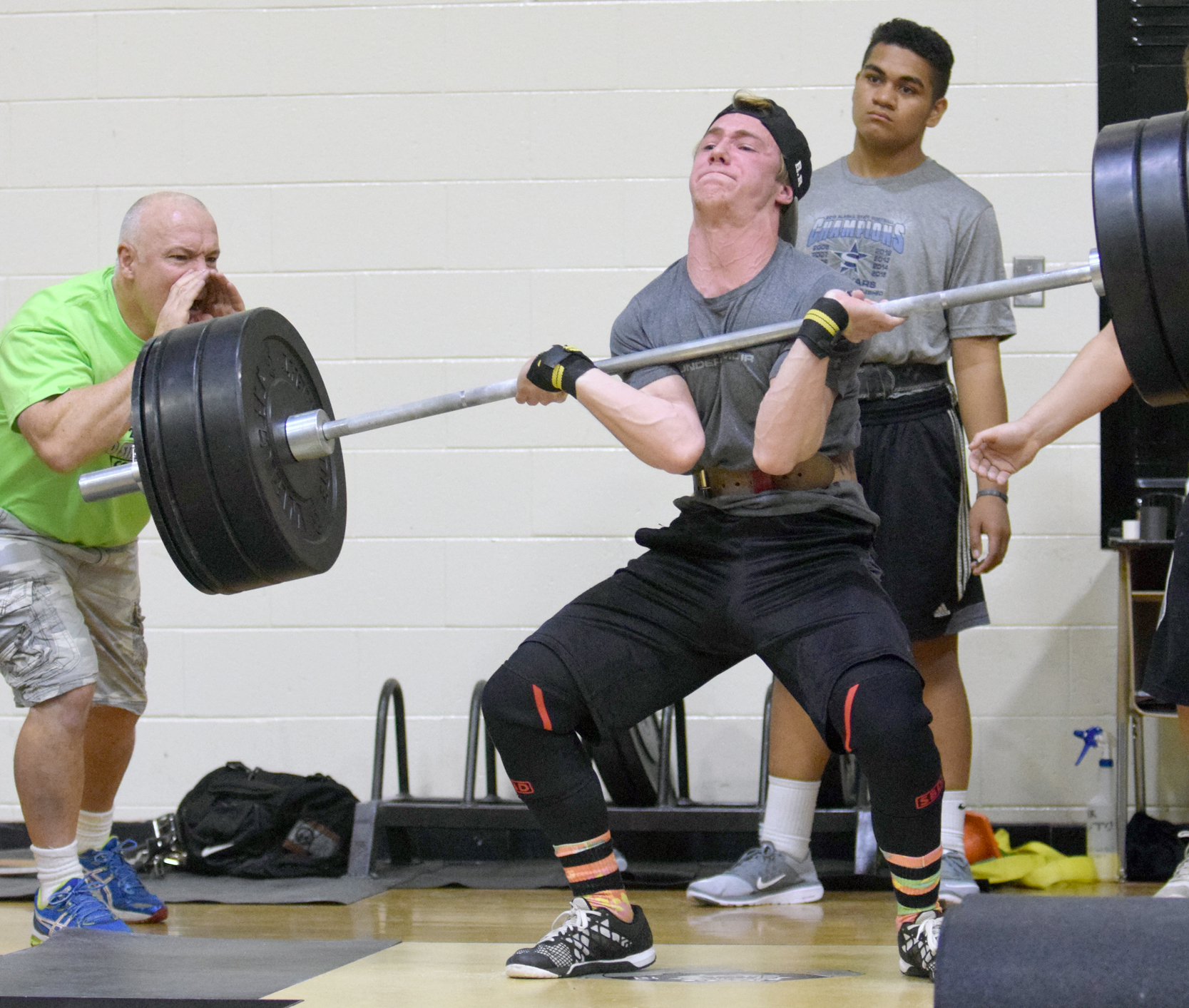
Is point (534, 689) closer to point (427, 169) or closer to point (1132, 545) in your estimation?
point (1132, 545)

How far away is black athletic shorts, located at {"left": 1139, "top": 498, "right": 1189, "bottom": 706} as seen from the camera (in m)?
2.27

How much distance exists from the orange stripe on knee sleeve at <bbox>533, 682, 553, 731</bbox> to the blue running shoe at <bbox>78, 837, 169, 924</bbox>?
121 cm

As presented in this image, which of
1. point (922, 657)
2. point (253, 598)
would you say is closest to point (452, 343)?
point (253, 598)

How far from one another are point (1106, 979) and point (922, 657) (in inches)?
63.3

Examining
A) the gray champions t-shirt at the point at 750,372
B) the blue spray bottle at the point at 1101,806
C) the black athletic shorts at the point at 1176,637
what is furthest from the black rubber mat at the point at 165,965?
the blue spray bottle at the point at 1101,806

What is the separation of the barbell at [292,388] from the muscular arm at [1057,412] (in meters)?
0.26

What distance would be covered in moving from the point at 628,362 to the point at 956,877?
4.42 feet

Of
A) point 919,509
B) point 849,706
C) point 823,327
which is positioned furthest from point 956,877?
point 823,327

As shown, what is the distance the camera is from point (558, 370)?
2.22 m

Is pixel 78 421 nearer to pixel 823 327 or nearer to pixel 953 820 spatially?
pixel 823 327

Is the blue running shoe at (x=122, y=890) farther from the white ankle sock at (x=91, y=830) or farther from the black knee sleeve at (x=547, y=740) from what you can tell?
the black knee sleeve at (x=547, y=740)

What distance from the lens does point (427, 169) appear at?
3.73 meters

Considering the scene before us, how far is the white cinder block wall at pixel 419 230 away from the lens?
365cm

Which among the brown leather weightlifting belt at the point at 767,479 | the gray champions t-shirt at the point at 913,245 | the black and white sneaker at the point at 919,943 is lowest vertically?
the black and white sneaker at the point at 919,943
